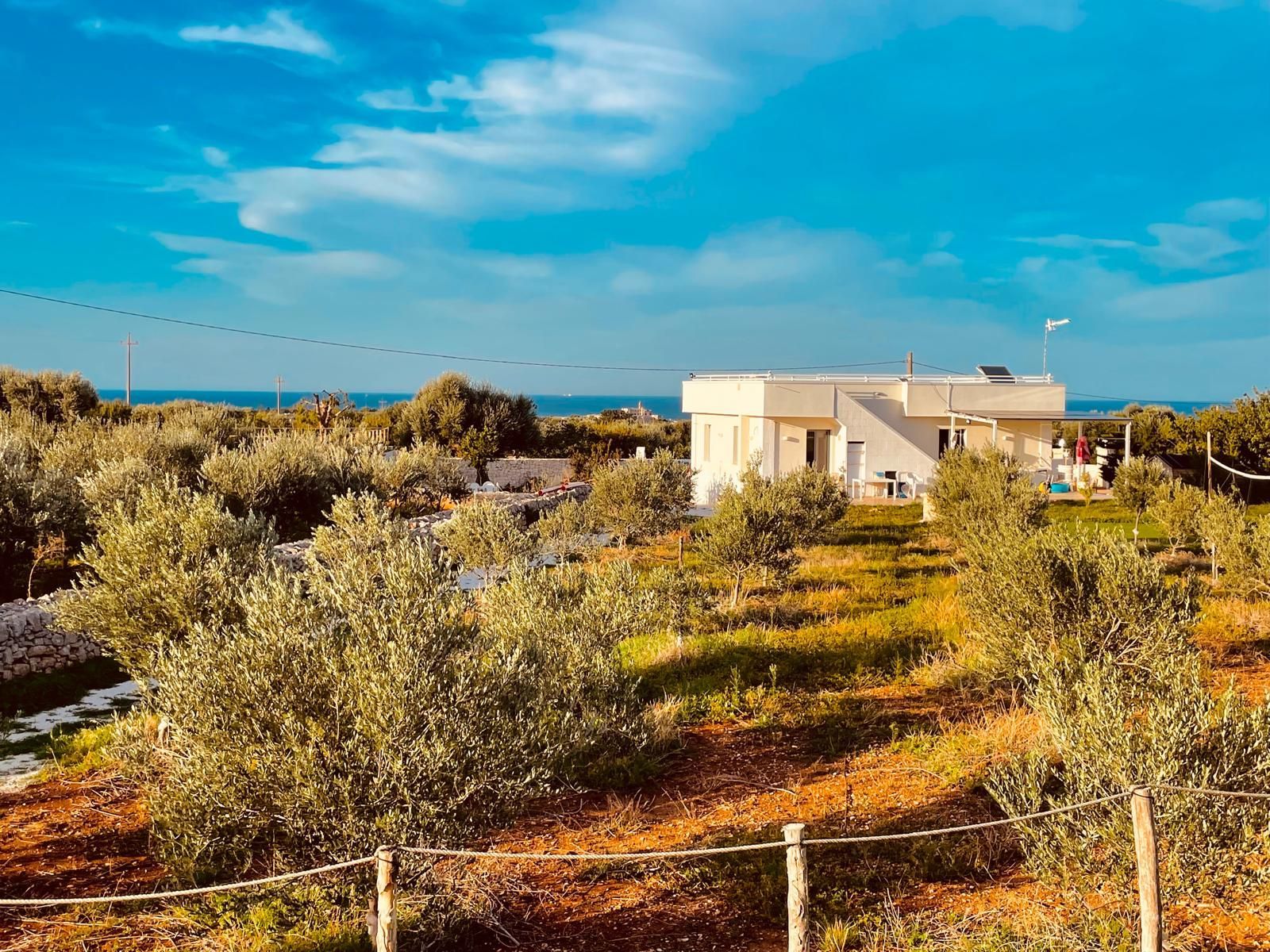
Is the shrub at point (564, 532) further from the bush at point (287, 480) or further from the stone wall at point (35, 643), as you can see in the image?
the stone wall at point (35, 643)

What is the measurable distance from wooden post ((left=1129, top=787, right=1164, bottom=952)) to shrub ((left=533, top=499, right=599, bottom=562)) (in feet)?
44.7

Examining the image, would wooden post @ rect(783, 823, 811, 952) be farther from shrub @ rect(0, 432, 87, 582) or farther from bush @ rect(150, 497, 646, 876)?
shrub @ rect(0, 432, 87, 582)

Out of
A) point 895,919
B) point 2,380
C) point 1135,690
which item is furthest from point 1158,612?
point 2,380

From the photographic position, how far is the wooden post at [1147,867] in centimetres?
371

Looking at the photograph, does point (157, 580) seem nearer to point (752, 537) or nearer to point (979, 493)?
point (752, 537)

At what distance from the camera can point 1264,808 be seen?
4.23 metres

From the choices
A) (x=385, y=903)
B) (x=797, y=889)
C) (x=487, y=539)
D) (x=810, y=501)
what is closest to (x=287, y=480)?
(x=487, y=539)

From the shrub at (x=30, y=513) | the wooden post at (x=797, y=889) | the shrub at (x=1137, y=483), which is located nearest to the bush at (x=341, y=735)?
the wooden post at (x=797, y=889)

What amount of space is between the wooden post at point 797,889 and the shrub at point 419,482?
17.5 meters

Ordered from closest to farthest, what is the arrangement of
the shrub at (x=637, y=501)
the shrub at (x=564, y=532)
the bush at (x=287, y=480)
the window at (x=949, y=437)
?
the bush at (x=287, y=480)
the shrub at (x=564, y=532)
the shrub at (x=637, y=501)
the window at (x=949, y=437)

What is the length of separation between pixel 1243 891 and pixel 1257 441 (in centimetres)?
2926

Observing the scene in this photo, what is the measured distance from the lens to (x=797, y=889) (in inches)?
153

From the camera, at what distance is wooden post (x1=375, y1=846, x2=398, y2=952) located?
3.79 m

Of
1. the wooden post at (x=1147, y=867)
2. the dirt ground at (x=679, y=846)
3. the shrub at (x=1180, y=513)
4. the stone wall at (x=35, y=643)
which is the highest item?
the shrub at (x=1180, y=513)
